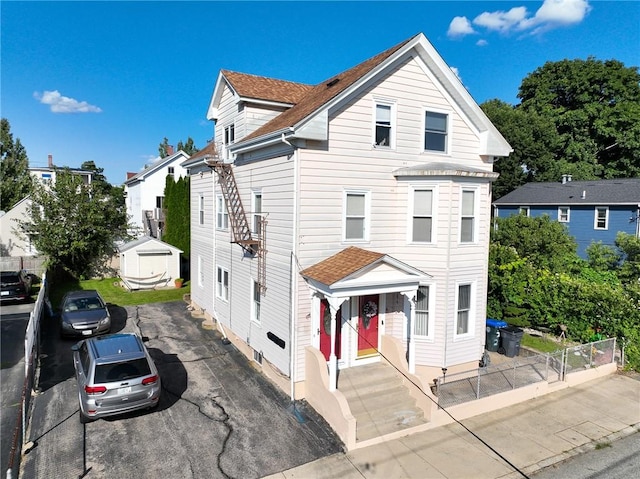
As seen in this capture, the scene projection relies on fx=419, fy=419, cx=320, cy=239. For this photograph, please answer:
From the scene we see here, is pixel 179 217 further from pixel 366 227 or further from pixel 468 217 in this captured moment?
pixel 468 217

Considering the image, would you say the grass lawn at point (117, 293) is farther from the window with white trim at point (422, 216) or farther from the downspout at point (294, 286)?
the window with white trim at point (422, 216)

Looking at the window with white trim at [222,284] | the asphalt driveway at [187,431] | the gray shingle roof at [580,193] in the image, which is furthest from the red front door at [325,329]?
the gray shingle roof at [580,193]

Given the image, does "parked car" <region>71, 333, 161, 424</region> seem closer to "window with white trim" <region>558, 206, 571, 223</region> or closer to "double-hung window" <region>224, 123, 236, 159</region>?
"double-hung window" <region>224, 123, 236, 159</region>

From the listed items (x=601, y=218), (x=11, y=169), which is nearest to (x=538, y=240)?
(x=601, y=218)

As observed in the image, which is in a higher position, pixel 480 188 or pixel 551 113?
pixel 551 113

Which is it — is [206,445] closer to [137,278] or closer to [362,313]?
[362,313]

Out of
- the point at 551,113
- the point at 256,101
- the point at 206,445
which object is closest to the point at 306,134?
the point at 256,101
